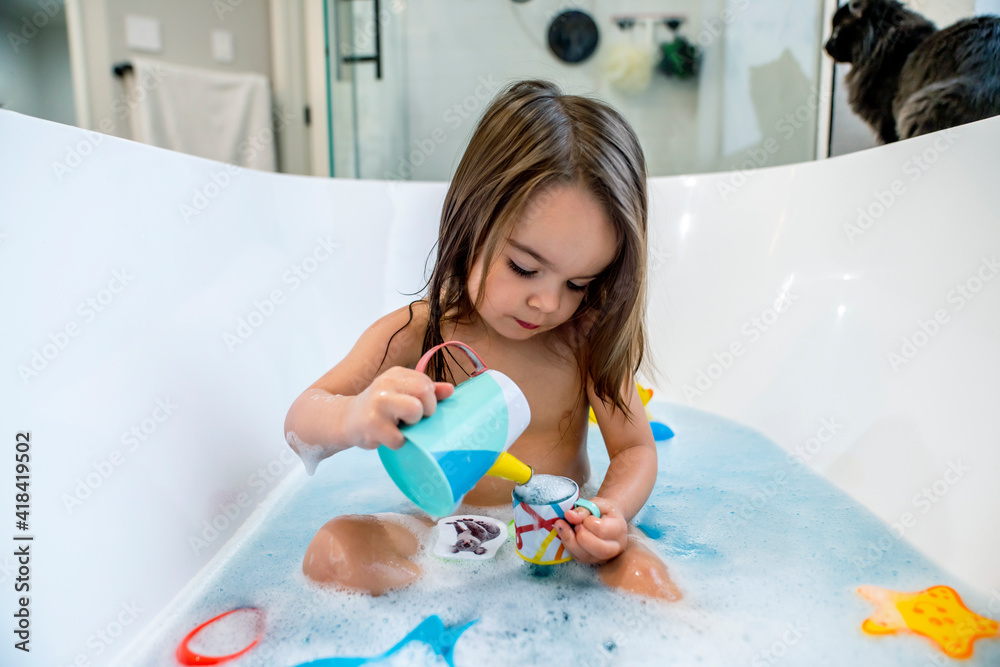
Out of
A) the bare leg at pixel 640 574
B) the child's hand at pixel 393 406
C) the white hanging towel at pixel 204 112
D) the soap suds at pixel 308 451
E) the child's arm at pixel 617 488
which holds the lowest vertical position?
the bare leg at pixel 640 574

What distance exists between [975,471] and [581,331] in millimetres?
466

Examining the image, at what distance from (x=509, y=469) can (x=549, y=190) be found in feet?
0.99

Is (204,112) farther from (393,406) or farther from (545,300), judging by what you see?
(393,406)

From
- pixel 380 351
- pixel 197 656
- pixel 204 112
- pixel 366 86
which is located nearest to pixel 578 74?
→ pixel 366 86

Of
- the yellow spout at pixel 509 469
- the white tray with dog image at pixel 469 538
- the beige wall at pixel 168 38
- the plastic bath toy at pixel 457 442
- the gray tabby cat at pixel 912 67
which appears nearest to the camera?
the plastic bath toy at pixel 457 442

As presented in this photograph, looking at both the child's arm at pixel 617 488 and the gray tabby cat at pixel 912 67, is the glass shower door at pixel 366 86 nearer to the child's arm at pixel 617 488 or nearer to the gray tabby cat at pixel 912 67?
the gray tabby cat at pixel 912 67

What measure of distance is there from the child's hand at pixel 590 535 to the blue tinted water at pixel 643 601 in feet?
0.17

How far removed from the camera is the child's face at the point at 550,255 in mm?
679

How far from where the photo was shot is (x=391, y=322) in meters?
0.82

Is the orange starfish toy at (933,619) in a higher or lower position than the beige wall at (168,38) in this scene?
lower

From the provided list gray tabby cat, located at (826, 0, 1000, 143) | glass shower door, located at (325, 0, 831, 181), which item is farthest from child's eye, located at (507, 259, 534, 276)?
glass shower door, located at (325, 0, 831, 181)

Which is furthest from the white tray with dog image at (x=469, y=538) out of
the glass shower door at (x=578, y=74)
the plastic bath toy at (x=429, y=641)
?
the glass shower door at (x=578, y=74)

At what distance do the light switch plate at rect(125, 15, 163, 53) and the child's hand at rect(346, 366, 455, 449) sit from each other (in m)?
2.53

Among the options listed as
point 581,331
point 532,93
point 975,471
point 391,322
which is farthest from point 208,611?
point 975,471
